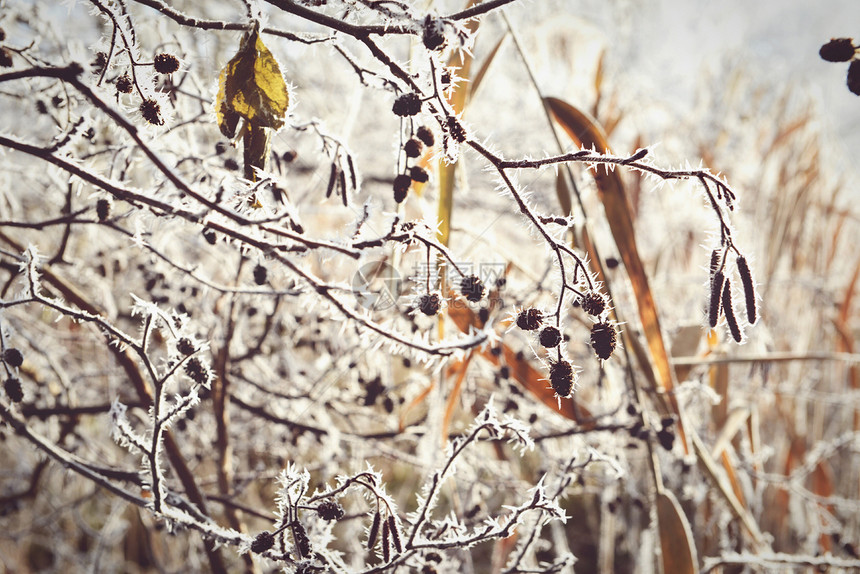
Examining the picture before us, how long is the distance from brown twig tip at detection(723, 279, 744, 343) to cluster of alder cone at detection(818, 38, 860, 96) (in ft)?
0.68

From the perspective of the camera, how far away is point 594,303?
57cm

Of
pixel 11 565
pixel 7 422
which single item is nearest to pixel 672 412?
pixel 7 422

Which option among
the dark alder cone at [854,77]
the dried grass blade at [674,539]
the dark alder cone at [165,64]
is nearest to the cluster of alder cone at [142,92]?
the dark alder cone at [165,64]

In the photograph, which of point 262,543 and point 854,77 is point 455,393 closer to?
point 262,543

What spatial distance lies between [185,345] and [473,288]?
34cm

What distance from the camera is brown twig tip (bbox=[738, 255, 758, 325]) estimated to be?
55 cm

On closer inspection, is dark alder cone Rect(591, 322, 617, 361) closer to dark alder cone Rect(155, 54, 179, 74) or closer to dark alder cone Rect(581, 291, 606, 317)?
dark alder cone Rect(581, 291, 606, 317)

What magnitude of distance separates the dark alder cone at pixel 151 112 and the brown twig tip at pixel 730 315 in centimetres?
61

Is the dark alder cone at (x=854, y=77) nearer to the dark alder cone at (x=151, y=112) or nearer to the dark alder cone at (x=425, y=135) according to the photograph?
the dark alder cone at (x=425, y=135)

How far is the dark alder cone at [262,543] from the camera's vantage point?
0.61m

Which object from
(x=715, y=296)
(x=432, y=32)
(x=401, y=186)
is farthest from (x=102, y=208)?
(x=715, y=296)

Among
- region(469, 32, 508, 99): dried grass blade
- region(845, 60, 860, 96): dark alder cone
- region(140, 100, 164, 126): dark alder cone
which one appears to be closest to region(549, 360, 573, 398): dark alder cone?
region(845, 60, 860, 96): dark alder cone
